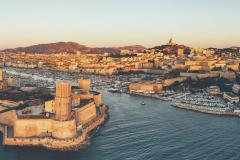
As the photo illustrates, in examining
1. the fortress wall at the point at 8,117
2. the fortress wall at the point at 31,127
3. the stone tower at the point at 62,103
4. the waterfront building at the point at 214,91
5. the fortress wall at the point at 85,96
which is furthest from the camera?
the waterfront building at the point at 214,91

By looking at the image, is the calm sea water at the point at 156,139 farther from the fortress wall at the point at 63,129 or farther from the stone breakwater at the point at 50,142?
the fortress wall at the point at 63,129

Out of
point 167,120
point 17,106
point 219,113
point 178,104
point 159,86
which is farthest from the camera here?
point 159,86

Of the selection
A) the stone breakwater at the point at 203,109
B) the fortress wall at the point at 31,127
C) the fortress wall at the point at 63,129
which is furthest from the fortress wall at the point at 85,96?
the stone breakwater at the point at 203,109

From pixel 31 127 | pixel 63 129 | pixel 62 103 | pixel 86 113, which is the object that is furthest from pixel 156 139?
pixel 31 127

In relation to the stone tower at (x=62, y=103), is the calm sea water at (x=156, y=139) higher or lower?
lower

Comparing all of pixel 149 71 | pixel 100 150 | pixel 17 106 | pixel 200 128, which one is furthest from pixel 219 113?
pixel 149 71

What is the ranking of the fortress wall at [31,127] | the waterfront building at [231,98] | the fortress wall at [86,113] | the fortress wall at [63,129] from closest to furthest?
the fortress wall at [63,129], the fortress wall at [31,127], the fortress wall at [86,113], the waterfront building at [231,98]

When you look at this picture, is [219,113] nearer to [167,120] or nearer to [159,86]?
[167,120]
